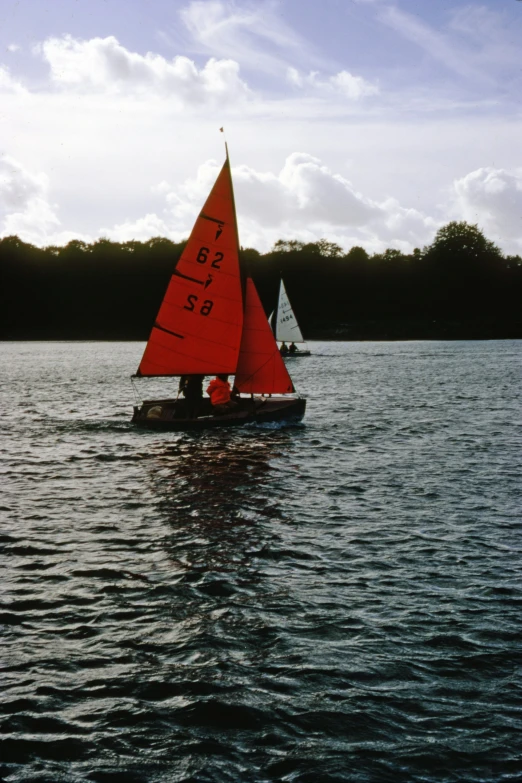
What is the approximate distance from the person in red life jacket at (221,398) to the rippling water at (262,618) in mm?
4975

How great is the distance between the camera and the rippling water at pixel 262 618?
9.23 meters

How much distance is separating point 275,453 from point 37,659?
62.0ft

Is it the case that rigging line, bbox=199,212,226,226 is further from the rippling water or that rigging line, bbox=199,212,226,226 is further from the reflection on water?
the rippling water

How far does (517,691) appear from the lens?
1048 cm

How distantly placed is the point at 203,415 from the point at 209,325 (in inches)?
148

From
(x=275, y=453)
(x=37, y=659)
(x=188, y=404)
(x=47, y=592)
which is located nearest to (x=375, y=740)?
(x=37, y=659)

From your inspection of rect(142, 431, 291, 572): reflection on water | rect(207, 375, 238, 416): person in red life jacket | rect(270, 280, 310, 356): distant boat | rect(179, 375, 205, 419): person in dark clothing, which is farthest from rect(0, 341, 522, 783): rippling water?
rect(270, 280, 310, 356): distant boat

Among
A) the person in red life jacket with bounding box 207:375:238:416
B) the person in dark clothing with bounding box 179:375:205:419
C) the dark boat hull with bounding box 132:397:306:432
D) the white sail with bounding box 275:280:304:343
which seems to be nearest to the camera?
the dark boat hull with bounding box 132:397:306:432

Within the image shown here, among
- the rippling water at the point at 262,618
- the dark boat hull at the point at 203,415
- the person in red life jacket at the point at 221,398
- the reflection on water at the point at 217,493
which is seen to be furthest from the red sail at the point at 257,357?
the rippling water at the point at 262,618

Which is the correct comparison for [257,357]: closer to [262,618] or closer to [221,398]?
[221,398]

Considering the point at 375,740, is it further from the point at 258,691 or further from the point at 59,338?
the point at 59,338

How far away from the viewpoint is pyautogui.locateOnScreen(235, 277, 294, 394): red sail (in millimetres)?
35781

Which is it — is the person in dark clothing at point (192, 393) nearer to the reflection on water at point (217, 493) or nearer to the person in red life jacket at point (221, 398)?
the person in red life jacket at point (221, 398)

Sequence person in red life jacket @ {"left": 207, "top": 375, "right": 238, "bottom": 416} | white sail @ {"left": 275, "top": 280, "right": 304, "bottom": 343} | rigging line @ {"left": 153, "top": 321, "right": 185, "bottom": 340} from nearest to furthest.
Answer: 1. person in red life jacket @ {"left": 207, "top": 375, "right": 238, "bottom": 416}
2. rigging line @ {"left": 153, "top": 321, "right": 185, "bottom": 340}
3. white sail @ {"left": 275, "top": 280, "right": 304, "bottom": 343}
